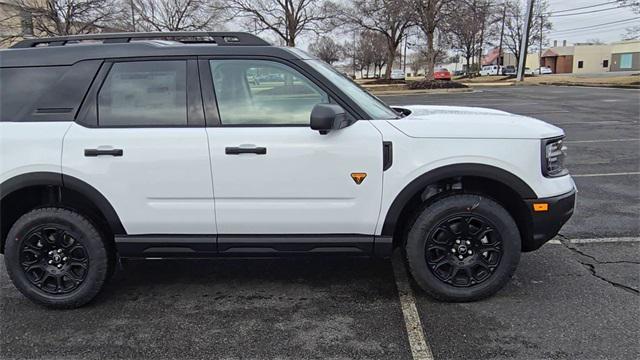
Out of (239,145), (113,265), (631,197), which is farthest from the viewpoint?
(631,197)

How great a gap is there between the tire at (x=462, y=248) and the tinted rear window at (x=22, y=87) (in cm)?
276

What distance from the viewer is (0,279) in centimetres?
418

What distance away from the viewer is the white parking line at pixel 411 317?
295 centimetres

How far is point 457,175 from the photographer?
3363 millimetres

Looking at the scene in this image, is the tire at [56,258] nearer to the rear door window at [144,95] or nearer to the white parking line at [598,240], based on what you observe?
the rear door window at [144,95]

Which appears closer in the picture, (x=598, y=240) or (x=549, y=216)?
(x=549, y=216)

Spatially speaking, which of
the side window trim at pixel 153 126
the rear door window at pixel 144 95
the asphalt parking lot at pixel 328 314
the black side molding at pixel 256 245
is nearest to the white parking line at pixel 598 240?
the asphalt parking lot at pixel 328 314

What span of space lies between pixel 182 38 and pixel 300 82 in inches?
41.2

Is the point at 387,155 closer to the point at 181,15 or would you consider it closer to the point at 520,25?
the point at 181,15

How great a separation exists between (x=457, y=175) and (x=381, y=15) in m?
35.0

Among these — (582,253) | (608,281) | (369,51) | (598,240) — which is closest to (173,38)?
(608,281)

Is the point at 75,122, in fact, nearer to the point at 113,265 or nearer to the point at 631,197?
the point at 113,265

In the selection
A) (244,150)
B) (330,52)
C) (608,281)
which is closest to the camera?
(244,150)

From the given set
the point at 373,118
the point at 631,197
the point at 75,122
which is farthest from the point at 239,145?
the point at 631,197
